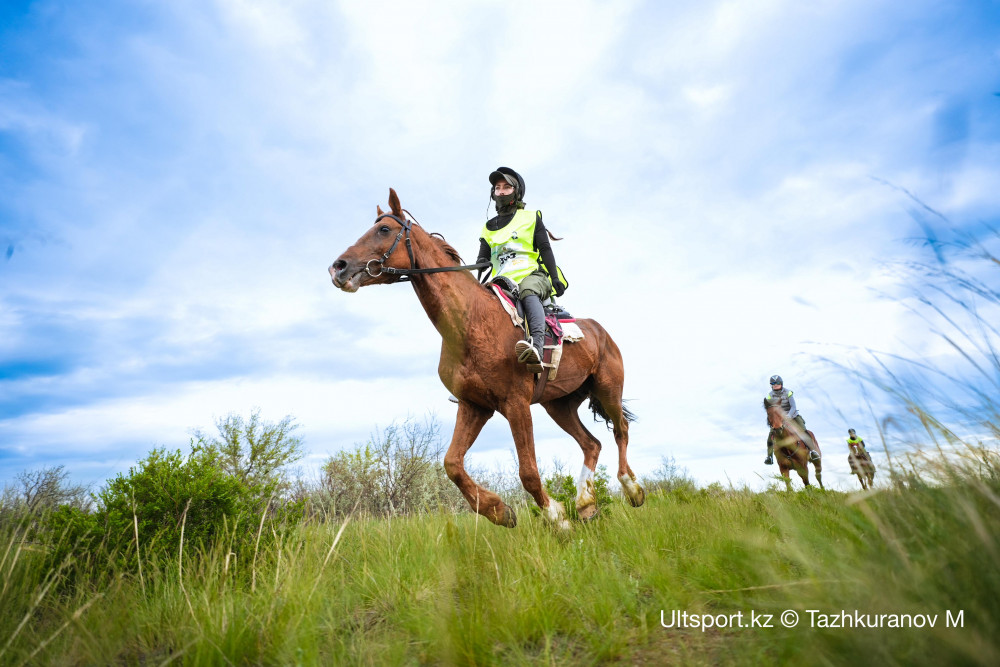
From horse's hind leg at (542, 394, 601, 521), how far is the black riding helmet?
295cm

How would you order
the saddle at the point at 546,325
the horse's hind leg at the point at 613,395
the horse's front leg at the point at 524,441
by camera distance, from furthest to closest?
the horse's hind leg at the point at 613,395 → the saddle at the point at 546,325 → the horse's front leg at the point at 524,441

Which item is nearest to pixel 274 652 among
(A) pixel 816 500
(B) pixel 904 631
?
(B) pixel 904 631

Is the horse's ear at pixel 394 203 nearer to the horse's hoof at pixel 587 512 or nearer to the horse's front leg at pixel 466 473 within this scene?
the horse's front leg at pixel 466 473

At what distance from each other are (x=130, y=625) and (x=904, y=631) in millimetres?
3906

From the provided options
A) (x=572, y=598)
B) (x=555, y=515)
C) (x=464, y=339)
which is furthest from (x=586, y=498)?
(x=572, y=598)

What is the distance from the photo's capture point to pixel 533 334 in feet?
18.8

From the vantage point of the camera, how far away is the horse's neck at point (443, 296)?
5.45 m

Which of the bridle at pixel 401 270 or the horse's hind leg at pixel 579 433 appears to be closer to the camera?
the bridle at pixel 401 270

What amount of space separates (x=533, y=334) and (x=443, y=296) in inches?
Answer: 39.7

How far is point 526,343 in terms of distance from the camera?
5301 millimetres

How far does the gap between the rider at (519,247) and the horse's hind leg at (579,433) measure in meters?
1.94

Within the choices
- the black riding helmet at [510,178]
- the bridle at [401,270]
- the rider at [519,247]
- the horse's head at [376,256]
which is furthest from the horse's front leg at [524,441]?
the black riding helmet at [510,178]

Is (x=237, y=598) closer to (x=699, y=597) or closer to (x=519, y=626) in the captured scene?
(x=519, y=626)

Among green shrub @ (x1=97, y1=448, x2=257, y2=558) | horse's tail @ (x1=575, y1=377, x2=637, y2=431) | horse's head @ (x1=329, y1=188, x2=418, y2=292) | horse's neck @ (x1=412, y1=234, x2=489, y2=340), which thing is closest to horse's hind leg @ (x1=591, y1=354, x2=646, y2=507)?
horse's tail @ (x1=575, y1=377, x2=637, y2=431)
